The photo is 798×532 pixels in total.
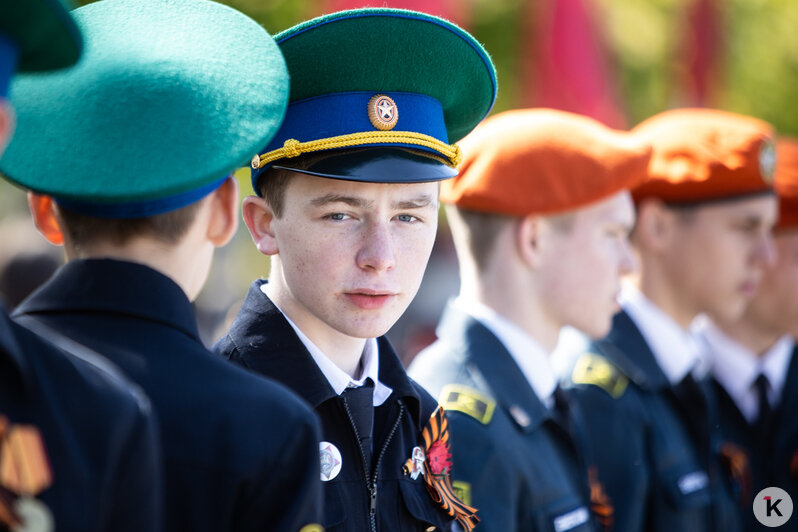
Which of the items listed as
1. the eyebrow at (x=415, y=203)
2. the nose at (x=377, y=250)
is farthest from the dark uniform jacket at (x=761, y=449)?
the nose at (x=377, y=250)

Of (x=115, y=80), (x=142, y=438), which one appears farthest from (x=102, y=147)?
(x=142, y=438)

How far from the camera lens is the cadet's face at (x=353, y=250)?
8.86ft

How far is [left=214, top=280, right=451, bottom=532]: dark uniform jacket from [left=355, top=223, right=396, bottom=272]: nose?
0.86ft

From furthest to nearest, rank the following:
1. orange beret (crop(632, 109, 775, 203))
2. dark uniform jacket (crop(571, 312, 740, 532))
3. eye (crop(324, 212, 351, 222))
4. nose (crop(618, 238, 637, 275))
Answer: orange beret (crop(632, 109, 775, 203)) → dark uniform jacket (crop(571, 312, 740, 532)) → nose (crop(618, 238, 637, 275)) → eye (crop(324, 212, 351, 222))

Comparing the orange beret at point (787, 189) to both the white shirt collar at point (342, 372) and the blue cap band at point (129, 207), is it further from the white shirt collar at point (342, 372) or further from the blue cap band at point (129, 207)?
the blue cap band at point (129, 207)

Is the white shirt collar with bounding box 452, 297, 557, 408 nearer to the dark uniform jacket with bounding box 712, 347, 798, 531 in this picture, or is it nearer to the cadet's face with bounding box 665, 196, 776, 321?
the cadet's face with bounding box 665, 196, 776, 321

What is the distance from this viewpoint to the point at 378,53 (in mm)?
2770

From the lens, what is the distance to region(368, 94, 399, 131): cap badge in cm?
277

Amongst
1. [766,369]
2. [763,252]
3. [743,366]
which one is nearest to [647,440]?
[763,252]

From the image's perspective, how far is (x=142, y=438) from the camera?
5.70 feet

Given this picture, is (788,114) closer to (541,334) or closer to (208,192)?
(541,334)

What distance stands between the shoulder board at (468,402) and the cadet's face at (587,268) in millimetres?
614

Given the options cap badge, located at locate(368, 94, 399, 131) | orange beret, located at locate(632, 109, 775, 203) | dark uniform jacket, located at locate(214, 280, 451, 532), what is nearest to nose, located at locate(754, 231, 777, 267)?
orange beret, located at locate(632, 109, 775, 203)

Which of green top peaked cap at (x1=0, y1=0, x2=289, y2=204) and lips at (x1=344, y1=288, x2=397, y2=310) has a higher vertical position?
green top peaked cap at (x1=0, y1=0, x2=289, y2=204)
